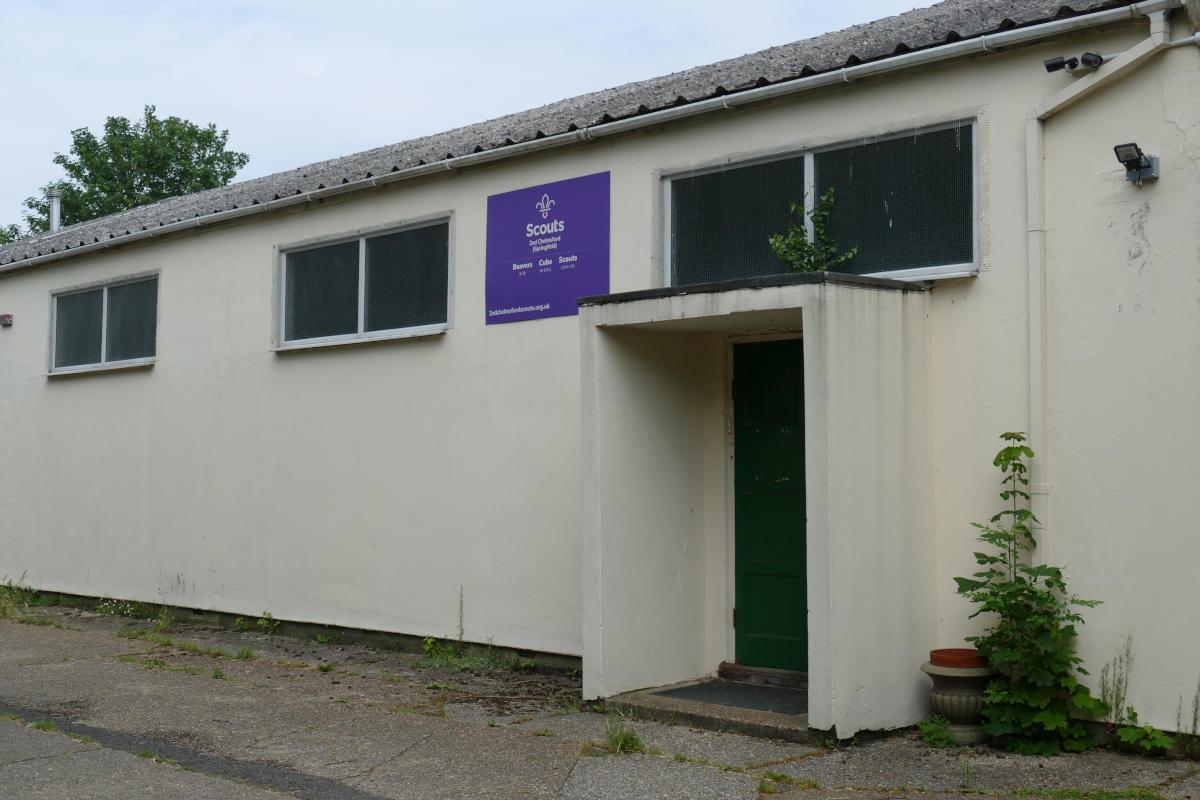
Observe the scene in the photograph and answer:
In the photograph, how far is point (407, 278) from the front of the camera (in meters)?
10.3

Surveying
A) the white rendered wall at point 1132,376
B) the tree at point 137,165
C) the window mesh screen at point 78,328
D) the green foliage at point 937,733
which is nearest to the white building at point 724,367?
the white rendered wall at point 1132,376

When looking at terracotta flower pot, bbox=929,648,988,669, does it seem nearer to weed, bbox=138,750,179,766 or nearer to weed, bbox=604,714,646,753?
weed, bbox=604,714,646,753

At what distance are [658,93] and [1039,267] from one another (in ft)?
11.8

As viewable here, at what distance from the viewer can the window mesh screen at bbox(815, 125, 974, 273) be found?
23.7ft

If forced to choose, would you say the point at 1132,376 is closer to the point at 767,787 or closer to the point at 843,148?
the point at 843,148

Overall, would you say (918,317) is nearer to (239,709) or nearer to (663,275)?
(663,275)

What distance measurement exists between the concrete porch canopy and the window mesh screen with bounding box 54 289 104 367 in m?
7.78

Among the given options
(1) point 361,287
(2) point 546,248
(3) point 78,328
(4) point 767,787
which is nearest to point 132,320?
(3) point 78,328

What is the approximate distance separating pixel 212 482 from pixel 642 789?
7.16 metres

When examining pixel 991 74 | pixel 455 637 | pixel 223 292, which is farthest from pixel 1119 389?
pixel 223 292

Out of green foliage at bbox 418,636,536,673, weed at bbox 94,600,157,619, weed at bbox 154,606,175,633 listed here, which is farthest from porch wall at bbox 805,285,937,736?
weed at bbox 94,600,157,619

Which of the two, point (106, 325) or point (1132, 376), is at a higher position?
point (106, 325)

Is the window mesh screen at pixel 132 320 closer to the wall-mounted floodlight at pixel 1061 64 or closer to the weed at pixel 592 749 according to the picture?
the weed at pixel 592 749

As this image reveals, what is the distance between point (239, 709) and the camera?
8016mm
